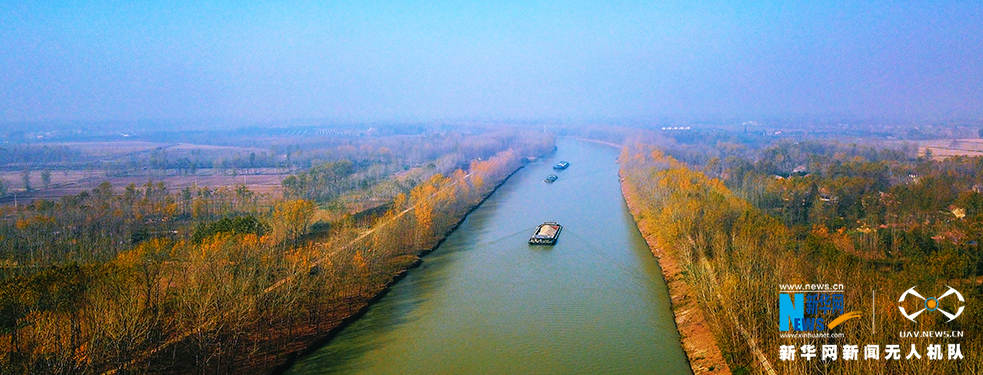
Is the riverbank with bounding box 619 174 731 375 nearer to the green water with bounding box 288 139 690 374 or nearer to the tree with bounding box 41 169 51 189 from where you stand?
the green water with bounding box 288 139 690 374

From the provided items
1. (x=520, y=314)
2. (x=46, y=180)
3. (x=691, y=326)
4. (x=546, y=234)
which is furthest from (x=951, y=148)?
(x=46, y=180)

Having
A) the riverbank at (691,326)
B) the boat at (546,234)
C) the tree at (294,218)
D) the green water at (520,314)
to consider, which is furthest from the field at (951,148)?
the tree at (294,218)

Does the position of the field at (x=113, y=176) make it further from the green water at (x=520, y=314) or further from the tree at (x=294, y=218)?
the green water at (x=520, y=314)

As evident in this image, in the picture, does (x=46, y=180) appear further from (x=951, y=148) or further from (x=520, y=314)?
(x=951, y=148)

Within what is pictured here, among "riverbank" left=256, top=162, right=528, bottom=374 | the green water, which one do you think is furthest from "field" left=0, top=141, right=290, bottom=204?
the green water

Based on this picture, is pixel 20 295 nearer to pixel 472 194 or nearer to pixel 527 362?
pixel 527 362

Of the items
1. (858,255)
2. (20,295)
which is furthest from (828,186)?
(20,295)
